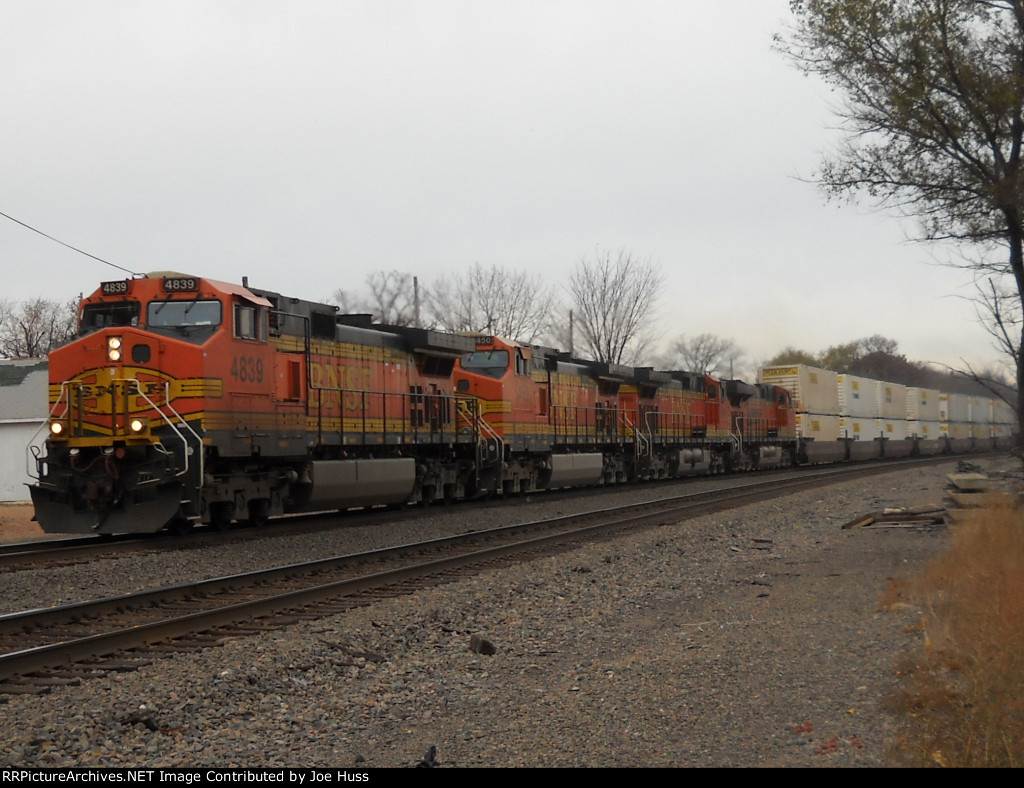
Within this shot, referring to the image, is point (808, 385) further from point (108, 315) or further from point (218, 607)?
point (218, 607)

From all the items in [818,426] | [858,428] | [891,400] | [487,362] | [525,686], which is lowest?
[525,686]

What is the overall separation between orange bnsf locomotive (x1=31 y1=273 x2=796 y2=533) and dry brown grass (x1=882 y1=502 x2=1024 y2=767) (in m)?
9.35

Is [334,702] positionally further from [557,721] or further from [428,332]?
[428,332]

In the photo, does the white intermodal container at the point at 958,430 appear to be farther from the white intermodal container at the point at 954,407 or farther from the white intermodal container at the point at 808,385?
the white intermodal container at the point at 808,385

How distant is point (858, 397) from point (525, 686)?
4396 cm

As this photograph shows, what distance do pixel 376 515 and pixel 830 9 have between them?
11424mm

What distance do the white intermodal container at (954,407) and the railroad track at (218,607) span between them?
162 ft

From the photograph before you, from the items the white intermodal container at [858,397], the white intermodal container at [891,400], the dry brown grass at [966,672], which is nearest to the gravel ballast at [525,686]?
the dry brown grass at [966,672]

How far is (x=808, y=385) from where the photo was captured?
44.1m

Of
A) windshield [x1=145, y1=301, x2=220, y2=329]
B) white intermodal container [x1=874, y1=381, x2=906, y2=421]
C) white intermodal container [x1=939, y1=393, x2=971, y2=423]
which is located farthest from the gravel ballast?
white intermodal container [x1=939, y1=393, x2=971, y2=423]

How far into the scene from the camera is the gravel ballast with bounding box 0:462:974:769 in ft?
16.8

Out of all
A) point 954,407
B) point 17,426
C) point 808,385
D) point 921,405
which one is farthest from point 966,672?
point 954,407

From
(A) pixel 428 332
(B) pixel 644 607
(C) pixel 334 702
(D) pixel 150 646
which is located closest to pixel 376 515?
(A) pixel 428 332
